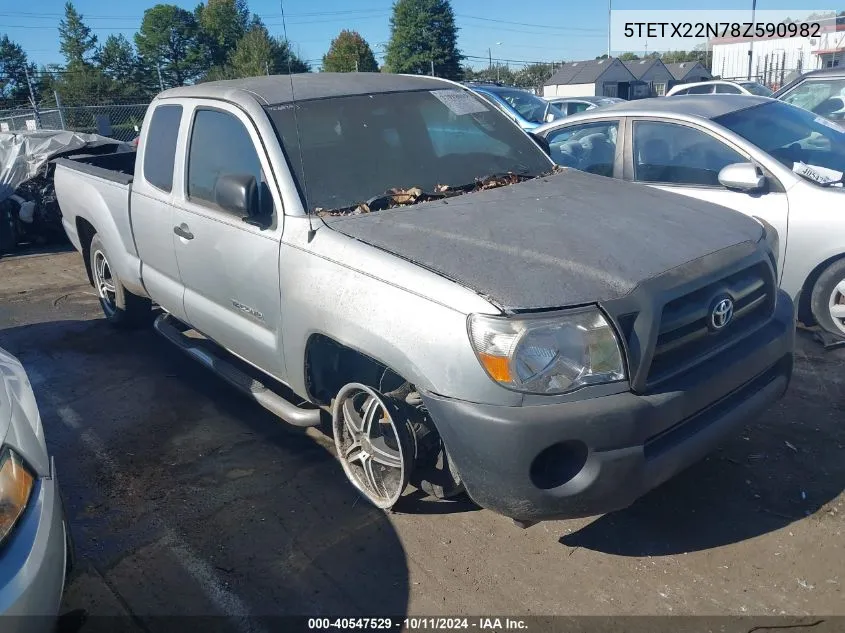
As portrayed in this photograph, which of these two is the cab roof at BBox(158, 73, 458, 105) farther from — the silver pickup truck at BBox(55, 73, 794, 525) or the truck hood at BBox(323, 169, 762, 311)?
the truck hood at BBox(323, 169, 762, 311)

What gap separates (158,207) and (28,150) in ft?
22.8

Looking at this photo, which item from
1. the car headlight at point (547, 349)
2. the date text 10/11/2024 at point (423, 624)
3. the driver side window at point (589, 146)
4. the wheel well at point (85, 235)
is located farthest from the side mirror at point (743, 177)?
the wheel well at point (85, 235)

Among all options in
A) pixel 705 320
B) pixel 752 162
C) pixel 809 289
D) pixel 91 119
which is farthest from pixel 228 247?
pixel 91 119

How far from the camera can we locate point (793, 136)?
5492 mm

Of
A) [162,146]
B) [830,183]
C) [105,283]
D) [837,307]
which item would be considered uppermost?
[162,146]

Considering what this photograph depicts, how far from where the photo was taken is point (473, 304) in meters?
2.56

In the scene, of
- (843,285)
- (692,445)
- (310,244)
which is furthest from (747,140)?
(310,244)

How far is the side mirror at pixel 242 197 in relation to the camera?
3404 millimetres

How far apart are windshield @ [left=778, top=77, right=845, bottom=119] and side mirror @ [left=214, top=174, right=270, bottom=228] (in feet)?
26.5

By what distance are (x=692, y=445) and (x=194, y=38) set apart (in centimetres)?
4503

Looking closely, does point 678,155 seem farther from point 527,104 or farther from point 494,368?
point 527,104

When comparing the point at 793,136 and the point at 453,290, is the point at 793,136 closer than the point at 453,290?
No

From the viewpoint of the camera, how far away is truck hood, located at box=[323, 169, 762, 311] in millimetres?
2646

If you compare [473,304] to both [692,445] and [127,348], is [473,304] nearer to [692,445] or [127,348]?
[692,445]
